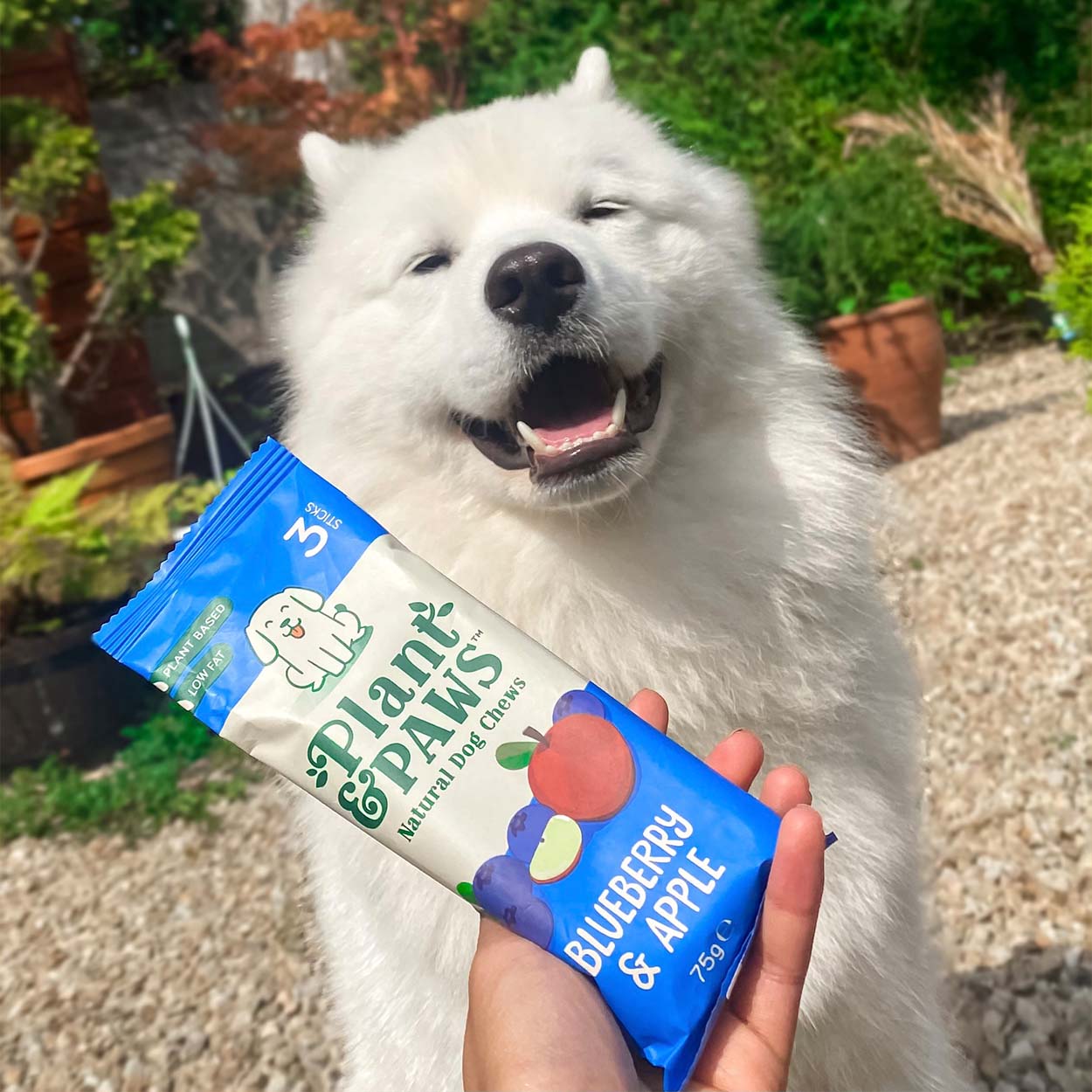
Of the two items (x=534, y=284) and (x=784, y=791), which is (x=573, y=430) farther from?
(x=784, y=791)

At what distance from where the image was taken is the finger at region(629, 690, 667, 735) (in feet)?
4.85

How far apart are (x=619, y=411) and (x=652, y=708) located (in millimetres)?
567

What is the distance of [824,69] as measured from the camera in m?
8.09

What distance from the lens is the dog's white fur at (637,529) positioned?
5.66 feet

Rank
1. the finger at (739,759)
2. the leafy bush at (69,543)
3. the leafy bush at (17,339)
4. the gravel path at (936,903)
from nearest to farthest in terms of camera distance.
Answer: the finger at (739,759), the gravel path at (936,903), the leafy bush at (69,543), the leafy bush at (17,339)

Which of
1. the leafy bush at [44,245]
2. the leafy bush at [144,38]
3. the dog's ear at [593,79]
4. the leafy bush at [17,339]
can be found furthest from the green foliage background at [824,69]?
the dog's ear at [593,79]

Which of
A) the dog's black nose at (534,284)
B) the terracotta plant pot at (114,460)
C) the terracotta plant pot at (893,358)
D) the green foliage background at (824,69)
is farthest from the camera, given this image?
the green foliage background at (824,69)

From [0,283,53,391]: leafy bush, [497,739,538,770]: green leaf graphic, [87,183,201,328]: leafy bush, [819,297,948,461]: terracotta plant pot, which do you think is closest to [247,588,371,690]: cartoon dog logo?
[497,739,538,770]: green leaf graphic

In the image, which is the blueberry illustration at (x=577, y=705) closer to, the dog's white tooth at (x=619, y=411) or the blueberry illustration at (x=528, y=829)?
the blueberry illustration at (x=528, y=829)

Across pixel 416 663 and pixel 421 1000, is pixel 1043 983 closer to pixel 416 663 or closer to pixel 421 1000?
pixel 421 1000

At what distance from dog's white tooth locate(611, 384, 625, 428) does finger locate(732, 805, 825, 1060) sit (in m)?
0.79

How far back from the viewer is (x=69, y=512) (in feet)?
14.5

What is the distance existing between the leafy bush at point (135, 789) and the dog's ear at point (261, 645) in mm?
3050

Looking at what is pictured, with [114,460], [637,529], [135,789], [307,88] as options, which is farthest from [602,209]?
[307,88]
